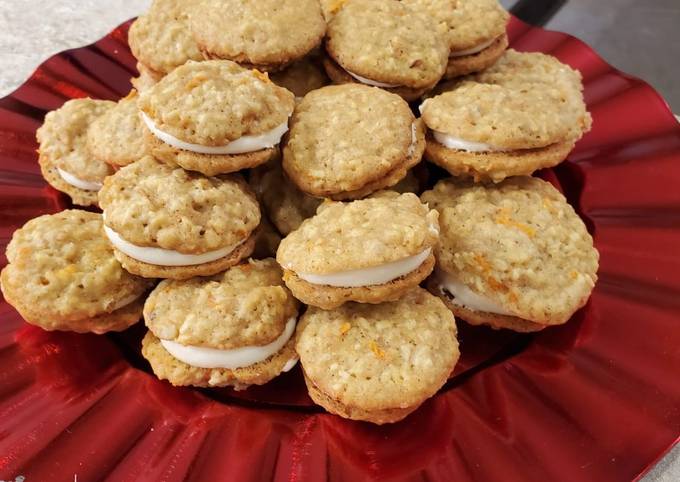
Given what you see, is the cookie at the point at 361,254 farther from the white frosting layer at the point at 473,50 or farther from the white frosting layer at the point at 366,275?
the white frosting layer at the point at 473,50

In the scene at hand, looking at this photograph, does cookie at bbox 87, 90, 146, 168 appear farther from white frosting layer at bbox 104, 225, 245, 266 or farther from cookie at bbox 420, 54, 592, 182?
cookie at bbox 420, 54, 592, 182

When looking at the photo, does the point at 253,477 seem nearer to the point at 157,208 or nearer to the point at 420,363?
the point at 420,363

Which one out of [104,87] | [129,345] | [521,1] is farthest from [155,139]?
[521,1]

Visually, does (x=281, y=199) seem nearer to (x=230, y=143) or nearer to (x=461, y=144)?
(x=230, y=143)

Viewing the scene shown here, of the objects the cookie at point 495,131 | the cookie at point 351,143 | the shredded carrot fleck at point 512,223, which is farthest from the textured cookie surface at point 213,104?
the shredded carrot fleck at point 512,223

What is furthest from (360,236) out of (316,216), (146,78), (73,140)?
(73,140)

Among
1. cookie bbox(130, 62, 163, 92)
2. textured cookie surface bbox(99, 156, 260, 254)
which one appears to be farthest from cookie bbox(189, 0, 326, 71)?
textured cookie surface bbox(99, 156, 260, 254)
